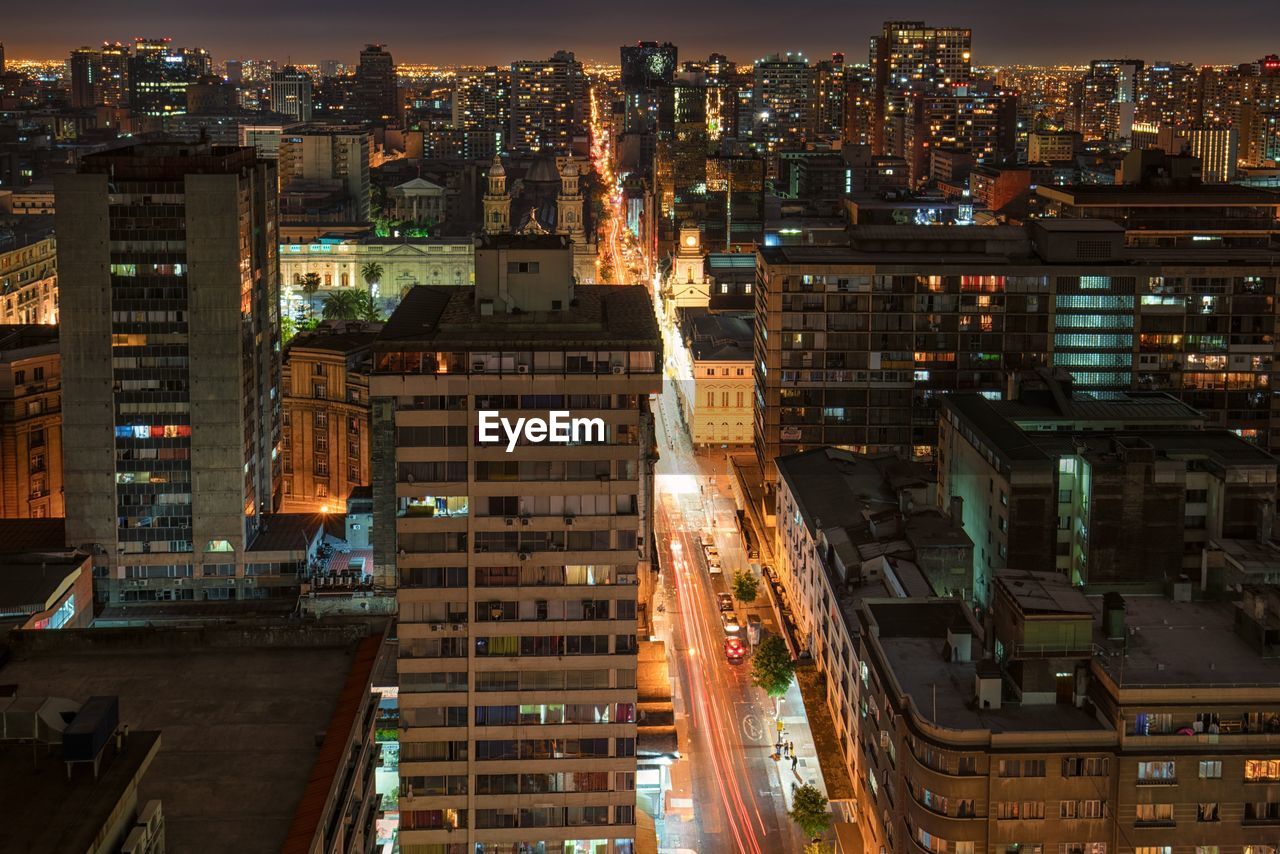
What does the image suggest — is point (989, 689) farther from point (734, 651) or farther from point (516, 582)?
point (734, 651)

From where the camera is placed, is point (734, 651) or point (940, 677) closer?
point (940, 677)

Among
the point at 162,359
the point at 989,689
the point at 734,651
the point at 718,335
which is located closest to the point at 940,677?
the point at 989,689

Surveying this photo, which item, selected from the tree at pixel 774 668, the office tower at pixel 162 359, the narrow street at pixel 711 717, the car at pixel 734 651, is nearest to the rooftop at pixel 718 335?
the narrow street at pixel 711 717

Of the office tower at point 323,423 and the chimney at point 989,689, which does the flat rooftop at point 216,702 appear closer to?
the chimney at point 989,689

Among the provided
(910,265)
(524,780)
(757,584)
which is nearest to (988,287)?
(910,265)

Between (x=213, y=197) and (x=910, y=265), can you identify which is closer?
(x=213, y=197)

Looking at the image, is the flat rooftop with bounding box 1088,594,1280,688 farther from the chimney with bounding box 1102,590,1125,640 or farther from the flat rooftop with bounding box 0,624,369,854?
the flat rooftop with bounding box 0,624,369,854

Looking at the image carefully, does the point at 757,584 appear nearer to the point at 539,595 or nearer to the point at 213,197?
the point at 213,197
